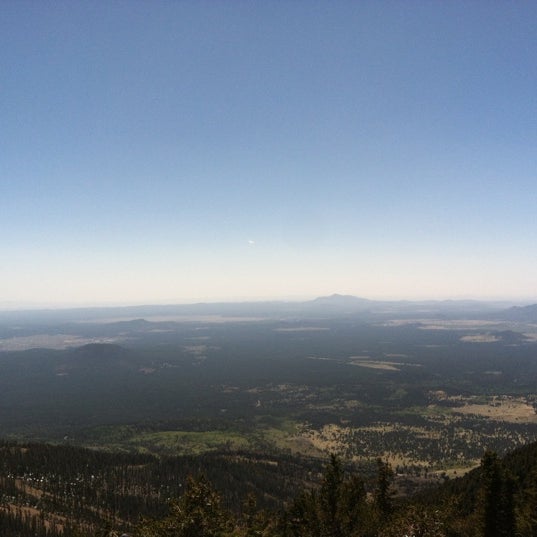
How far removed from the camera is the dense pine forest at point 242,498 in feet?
129

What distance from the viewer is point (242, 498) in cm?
14075

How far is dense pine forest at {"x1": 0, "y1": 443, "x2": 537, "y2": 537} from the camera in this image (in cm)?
3919

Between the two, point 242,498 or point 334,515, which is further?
point 242,498

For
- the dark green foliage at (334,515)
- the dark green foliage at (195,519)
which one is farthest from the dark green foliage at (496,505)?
the dark green foliage at (195,519)

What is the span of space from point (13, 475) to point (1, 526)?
4344 cm

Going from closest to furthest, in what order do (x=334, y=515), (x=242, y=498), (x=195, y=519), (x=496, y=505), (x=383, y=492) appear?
(x=195, y=519) → (x=496, y=505) → (x=334, y=515) → (x=383, y=492) → (x=242, y=498)

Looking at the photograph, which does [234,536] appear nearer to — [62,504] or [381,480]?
[381,480]

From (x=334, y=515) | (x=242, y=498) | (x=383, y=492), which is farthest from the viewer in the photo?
(x=242, y=498)

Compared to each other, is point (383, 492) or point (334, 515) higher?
point (334, 515)

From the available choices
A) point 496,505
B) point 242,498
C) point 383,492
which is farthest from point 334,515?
point 242,498

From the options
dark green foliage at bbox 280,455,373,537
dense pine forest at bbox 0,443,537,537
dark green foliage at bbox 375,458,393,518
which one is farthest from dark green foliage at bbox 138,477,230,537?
dark green foliage at bbox 375,458,393,518

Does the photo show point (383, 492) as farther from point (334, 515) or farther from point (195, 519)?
point (195, 519)

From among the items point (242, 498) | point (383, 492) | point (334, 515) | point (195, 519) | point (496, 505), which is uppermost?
point (195, 519)

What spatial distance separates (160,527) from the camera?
3341cm
